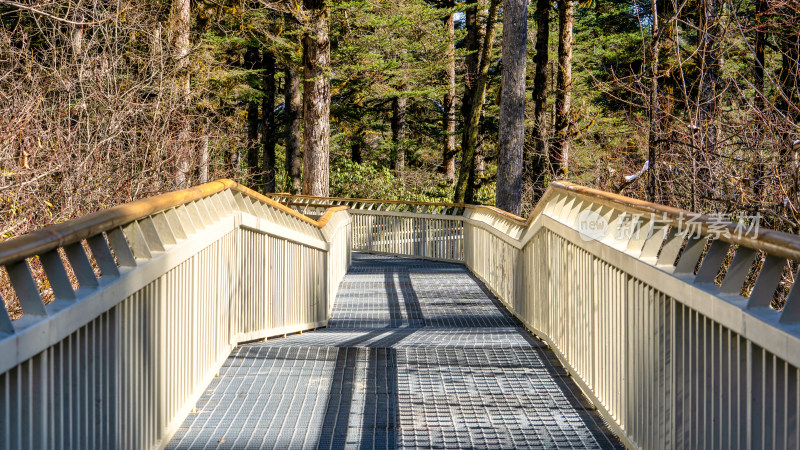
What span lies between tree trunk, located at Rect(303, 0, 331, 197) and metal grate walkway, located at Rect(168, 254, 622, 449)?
44.0ft

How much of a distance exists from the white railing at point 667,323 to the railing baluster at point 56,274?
231 centimetres

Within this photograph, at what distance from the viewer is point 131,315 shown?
369cm

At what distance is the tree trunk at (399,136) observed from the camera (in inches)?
1350

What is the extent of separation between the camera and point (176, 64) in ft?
44.8

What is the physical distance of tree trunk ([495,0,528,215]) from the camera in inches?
640

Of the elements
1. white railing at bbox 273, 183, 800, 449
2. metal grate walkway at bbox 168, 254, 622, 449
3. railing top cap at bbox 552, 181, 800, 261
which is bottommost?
metal grate walkway at bbox 168, 254, 622, 449

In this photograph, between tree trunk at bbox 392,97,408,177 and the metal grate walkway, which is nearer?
the metal grate walkway

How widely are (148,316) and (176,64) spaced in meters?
10.4

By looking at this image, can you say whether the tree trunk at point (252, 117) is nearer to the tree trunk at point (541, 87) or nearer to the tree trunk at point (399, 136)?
the tree trunk at point (399, 136)

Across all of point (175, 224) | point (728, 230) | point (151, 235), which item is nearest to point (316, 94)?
point (175, 224)

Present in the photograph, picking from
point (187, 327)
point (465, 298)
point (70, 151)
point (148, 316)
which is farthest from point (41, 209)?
point (465, 298)

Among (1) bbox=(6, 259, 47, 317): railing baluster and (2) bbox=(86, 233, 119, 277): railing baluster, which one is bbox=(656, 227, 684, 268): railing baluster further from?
(1) bbox=(6, 259, 47, 317): railing baluster

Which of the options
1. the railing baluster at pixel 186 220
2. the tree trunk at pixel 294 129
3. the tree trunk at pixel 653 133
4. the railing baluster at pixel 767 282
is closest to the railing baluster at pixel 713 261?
the railing baluster at pixel 767 282

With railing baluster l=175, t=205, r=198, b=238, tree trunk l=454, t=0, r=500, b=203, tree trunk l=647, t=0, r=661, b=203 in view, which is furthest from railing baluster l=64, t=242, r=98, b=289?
tree trunk l=454, t=0, r=500, b=203
